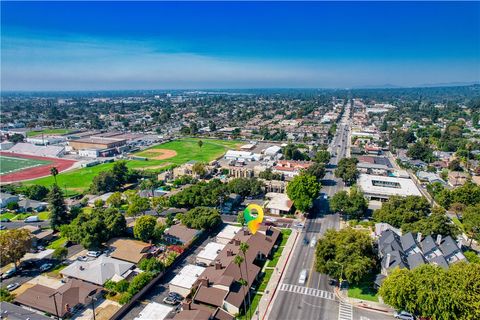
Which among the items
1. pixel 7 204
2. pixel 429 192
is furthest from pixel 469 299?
pixel 7 204

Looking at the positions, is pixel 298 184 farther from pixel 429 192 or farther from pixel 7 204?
pixel 7 204

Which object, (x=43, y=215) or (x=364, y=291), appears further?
(x=43, y=215)

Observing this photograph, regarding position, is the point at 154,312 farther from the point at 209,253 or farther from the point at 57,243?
the point at 57,243

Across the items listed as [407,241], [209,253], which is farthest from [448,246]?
[209,253]

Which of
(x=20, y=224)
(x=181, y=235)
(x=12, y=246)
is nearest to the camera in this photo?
(x=12, y=246)

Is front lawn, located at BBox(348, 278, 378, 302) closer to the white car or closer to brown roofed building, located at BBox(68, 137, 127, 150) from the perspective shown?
the white car

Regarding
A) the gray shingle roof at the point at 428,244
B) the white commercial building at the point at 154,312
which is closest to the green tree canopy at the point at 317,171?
the gray shingle roof at the point at 428,244

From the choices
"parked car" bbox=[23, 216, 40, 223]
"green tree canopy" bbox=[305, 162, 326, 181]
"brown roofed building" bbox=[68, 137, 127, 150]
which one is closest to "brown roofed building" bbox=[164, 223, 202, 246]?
"parked car" bbox=[23, 216, 40, 223]
